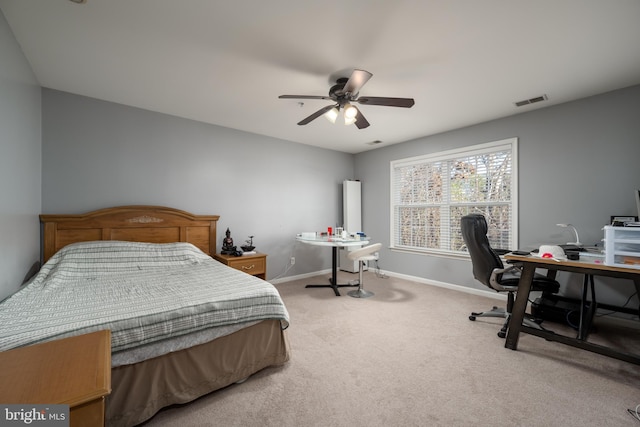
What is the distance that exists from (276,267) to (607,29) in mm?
4348

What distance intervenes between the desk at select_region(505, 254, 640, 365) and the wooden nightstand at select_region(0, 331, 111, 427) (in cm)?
284

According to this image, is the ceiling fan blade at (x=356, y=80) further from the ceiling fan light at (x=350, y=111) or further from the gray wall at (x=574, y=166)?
the gray wall at (x=574, y=166)

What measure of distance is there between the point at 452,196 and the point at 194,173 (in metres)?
3.85

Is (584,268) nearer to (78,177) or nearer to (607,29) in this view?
(607,29)

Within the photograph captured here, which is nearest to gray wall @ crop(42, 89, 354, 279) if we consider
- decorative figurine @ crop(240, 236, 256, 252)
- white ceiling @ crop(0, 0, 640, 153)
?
decorative figurine @ crop(240, 236, 256, 252)

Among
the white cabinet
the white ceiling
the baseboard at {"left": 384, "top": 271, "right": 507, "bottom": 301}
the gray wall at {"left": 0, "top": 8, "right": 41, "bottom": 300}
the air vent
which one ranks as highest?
the white ceiling

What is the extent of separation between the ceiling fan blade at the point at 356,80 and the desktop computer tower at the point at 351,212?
9.58ft

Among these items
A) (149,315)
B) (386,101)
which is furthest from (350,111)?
(149,315)

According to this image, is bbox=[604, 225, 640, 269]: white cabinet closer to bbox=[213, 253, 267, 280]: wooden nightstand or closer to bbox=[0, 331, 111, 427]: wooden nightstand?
A: bbox=[0, 331, 111, 427]: wooden nightstand

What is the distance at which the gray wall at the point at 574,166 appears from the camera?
2.70m

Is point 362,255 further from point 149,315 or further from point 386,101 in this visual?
point 149,315

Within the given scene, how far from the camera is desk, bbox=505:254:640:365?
1.90 meters

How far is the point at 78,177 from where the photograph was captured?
2854 mm

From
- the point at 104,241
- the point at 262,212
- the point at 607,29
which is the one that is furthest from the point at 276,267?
the point at 607,29
